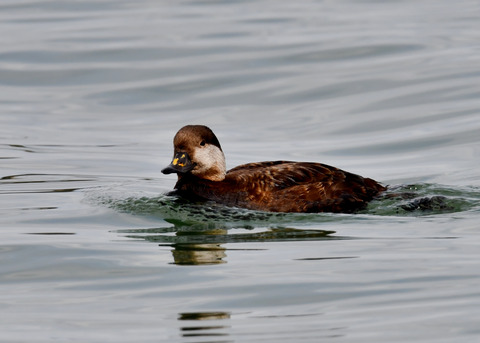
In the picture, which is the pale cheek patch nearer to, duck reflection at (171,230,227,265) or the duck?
the duck

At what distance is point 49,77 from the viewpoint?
1908 cm

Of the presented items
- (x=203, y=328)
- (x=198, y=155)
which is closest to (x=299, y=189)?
(x=198, y=155)

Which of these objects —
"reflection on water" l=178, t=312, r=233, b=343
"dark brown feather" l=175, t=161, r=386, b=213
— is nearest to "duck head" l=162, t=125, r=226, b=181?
"dark brown feather" l=175, t=161, r=386, b=213

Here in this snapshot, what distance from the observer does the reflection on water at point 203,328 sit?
21.4 ft

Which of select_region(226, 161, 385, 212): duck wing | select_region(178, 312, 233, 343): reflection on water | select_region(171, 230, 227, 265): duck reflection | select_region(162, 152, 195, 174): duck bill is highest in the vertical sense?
select_region(162, 152, 195, 174): duck bill

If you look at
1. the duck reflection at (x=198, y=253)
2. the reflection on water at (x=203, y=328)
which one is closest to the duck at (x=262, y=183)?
the duck reflection at (x=198, y=253)

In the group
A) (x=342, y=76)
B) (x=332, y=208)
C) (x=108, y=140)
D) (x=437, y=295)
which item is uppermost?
(x=342, y=76)

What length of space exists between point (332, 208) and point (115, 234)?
2.09 meters

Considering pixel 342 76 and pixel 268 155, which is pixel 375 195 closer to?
pixel 268 155

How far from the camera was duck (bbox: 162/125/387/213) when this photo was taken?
1015 cm

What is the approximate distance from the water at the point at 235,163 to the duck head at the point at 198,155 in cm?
41

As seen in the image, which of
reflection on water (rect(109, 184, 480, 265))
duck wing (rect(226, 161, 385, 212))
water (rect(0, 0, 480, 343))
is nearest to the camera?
water (rect(0, 0, 480, 343))

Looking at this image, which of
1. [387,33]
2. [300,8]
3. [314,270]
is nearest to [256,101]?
[387,33]

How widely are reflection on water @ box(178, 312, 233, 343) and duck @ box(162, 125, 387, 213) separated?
3.20m
